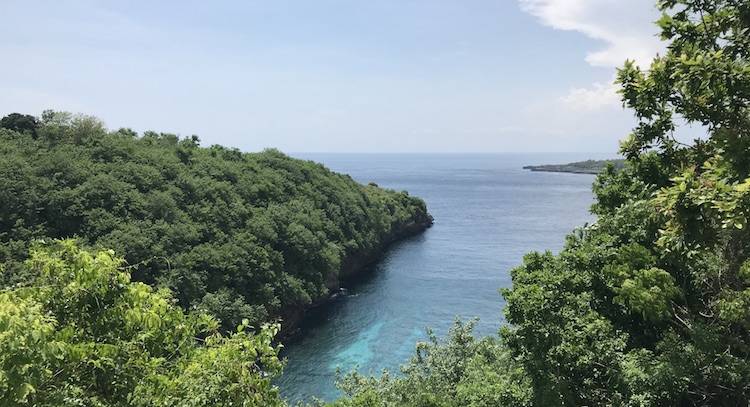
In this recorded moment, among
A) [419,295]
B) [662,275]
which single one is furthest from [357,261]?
[662,275]

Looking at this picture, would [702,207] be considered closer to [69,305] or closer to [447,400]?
[69,305]

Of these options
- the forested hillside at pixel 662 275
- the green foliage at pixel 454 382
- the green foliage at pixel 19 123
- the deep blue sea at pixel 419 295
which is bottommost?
the deep blue sea at pixel 419 295

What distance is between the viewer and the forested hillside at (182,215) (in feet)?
104

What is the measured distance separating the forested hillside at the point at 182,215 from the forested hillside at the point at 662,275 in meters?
Answer: 20.3

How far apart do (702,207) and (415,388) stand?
13082 mm

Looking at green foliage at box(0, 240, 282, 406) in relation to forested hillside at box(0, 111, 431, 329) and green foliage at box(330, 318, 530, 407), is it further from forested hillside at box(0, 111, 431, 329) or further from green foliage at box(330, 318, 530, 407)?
forested hillside at box(0, 111, 431, 329)

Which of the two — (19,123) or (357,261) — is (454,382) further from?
(19,123)

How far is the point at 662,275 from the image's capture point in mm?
9516

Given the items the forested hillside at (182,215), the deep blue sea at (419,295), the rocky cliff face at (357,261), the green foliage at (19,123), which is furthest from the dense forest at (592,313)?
the green foliage at (19,123)

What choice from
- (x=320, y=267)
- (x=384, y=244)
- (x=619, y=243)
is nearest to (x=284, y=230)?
(x=320, y=267)

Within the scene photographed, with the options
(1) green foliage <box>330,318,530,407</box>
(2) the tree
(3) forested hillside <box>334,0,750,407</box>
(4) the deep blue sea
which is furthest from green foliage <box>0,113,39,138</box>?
(2) the tree

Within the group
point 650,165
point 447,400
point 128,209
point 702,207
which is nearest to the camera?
point 702,207

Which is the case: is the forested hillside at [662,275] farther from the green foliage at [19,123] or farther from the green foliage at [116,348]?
the green foliage at [19,123]

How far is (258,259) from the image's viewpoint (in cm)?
4022
